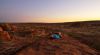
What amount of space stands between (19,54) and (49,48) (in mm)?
3887

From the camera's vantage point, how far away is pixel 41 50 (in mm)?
16844

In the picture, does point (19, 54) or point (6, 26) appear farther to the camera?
point (6, 26)

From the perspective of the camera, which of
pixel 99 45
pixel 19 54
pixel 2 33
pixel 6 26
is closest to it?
pixel 19 54

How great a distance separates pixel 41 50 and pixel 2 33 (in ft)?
41.8

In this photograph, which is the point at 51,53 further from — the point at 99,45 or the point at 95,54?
the point at 99,45

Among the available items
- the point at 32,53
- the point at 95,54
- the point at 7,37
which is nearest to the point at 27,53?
the point at 32,53

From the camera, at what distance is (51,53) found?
1600 centimetres

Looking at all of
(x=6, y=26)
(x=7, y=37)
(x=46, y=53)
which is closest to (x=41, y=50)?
(x=46, y=53)

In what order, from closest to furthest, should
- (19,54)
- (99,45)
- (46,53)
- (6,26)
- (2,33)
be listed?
(19,54)
(46,53)
(99,45)
(2,33)
(6,26)

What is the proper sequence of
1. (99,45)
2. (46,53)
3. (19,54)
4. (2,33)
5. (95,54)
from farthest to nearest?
(2,33), (99,45), (95,54), (46,53), (19,54)

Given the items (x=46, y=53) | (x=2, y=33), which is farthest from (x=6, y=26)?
(x=46, y=53)

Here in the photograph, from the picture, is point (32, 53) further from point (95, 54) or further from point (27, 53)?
point (95, 54)

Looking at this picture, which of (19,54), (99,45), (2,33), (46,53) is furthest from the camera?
(2,33)

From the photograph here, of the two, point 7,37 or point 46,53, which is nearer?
point 46,53
